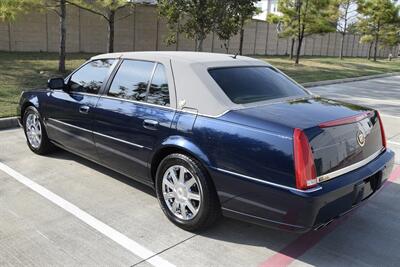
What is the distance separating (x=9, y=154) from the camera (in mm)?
5871

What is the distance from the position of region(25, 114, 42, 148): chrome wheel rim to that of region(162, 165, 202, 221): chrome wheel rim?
2610 millimetres

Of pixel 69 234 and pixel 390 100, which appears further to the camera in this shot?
pixel 390 100

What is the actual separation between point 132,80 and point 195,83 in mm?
868

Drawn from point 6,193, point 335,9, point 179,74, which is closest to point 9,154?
point 6,193

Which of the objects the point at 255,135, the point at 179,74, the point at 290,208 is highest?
the point at 179,74

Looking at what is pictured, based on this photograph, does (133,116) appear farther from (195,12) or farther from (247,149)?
(195,12)

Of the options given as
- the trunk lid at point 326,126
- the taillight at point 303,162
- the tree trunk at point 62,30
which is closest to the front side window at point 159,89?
the trunk lid at point 326,126

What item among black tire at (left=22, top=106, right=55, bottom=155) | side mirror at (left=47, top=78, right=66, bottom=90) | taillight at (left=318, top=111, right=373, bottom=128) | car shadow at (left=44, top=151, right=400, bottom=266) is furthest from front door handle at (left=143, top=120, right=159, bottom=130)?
black tire at (left=22, top=106, right=55, bottom=155)

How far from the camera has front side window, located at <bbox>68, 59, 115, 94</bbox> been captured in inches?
187

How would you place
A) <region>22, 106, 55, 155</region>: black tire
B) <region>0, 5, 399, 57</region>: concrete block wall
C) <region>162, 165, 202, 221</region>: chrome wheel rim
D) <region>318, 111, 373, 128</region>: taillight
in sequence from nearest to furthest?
<region>318, 111, 373, 128</region>: taillight < <region>162, 165, 202, 221</region>: chrome wheel rim < <region>22, 106, 55, 155</region>: black tire < <region>0, 5, 399, 57</region>: concrete block wall

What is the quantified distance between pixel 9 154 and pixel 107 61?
2210 millimetres

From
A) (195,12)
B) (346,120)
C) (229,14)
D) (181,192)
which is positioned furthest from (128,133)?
(229,14)

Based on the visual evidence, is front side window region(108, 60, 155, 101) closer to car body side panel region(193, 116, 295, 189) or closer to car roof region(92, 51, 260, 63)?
car roof region(92, 51, 260, 63)

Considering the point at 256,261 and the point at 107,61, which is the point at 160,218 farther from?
the point at 107,61
